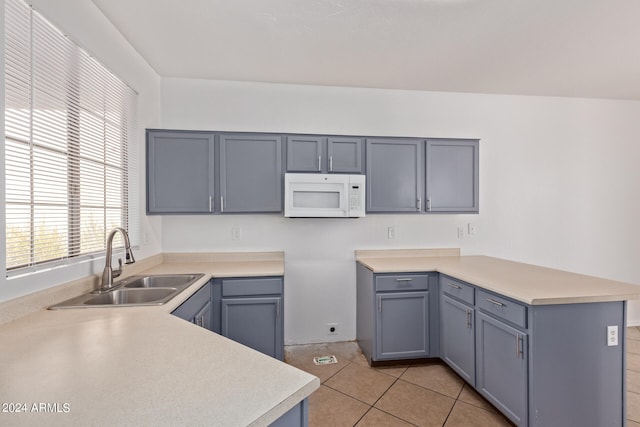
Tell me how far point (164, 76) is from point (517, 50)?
3.02 metres

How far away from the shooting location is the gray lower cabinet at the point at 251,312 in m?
2.25

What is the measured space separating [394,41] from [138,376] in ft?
7.91

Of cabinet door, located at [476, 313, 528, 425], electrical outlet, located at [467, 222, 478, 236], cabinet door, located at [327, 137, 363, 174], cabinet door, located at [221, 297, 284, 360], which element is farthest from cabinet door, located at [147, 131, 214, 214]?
electrical outlet, located at [467, 222, 478, 236]

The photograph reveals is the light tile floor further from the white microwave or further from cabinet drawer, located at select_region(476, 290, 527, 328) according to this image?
the white microwave

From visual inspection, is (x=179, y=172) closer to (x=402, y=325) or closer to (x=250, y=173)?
(x=250, y=173)

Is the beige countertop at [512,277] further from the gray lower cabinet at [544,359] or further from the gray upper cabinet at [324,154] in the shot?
the gray upper cabinet at [324,154]

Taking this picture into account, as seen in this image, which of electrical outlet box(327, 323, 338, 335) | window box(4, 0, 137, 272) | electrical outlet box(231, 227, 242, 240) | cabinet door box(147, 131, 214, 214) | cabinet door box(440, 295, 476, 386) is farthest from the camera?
electrical outlet box(327, 323, 338, 335)

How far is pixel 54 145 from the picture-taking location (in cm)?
148

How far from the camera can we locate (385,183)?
269 centimetres

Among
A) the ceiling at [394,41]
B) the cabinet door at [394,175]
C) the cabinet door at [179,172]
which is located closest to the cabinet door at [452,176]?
the cabinet door at [394,175]

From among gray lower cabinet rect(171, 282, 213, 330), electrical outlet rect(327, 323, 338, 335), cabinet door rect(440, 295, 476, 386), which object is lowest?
electrical outlet rect(327, 323, 338, 335)

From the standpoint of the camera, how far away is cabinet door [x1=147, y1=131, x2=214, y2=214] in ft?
7.97

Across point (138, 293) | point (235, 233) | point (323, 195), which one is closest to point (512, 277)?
point (323, 195)

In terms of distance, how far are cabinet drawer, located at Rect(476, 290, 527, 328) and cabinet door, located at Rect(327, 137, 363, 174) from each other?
1.38 metres
